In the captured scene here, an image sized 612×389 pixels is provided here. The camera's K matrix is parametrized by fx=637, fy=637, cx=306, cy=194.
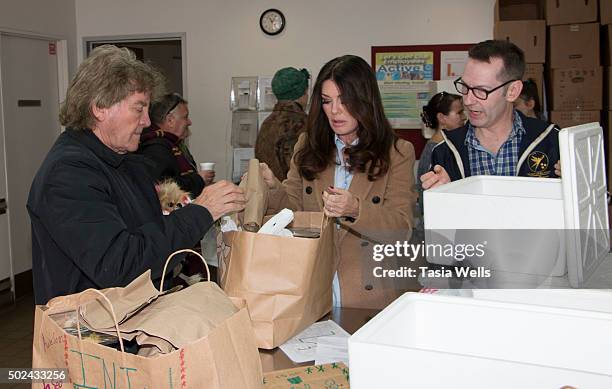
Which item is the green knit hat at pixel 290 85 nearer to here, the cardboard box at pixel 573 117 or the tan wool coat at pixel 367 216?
the tan wool coat at pixel 367 216

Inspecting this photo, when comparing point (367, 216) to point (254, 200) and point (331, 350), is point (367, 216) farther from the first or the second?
point (331, 350)

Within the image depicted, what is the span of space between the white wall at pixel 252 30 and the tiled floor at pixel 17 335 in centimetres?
199

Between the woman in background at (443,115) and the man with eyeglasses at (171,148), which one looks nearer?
the man with eyeglasses at (171,148)

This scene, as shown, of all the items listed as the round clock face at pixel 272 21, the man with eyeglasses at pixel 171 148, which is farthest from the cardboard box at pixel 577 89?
the man with eyeglasses at pixel 171 148

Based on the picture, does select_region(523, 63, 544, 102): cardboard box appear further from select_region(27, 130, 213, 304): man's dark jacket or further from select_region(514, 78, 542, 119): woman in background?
select_region(27, 130, 213, 304): man's dark jacket

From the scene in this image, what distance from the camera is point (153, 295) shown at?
4.11ft

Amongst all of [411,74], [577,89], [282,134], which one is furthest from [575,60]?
[282,134]

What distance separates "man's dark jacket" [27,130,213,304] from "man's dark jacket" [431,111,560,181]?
0.91m

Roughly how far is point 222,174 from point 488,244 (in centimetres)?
467

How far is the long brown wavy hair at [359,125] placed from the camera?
82.6 inches

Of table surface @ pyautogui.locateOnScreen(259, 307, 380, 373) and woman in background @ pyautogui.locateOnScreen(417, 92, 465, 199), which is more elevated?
woman in background @ pyautogui.locateOnScreen(417, 92, 465, 199)

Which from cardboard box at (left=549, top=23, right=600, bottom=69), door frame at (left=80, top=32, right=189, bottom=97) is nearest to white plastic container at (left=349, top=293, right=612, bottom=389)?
cardboard box at (left=549, top=23, right=600, bottom=69)

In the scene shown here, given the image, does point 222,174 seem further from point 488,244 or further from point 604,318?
point 604,318

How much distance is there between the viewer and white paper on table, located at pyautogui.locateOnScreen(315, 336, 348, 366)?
151cm
